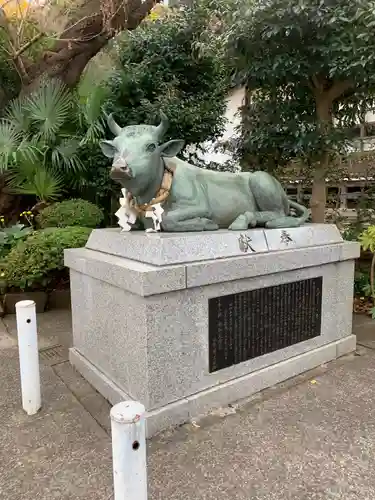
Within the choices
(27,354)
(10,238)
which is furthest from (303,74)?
(10,238)

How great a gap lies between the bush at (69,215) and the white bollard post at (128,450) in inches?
210

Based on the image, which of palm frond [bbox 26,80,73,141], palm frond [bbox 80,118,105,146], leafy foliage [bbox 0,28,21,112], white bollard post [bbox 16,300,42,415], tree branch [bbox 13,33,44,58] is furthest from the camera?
leafy foliage [bbox 0,28,21,112]

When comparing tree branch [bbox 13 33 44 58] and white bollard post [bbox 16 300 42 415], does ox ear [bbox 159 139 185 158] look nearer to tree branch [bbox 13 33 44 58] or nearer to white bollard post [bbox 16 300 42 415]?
white bollard post [bbox 16 300 42 415]

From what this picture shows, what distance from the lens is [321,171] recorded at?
6.05 m

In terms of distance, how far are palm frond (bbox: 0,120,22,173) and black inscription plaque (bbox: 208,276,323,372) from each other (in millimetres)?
5140

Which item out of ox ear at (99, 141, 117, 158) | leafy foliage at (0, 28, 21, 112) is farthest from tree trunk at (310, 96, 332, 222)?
leafy foliage at (0, 28, 21, 112)

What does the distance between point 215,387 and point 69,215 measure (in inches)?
177

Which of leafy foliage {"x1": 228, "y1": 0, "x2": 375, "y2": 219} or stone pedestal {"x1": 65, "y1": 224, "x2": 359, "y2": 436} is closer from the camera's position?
stone pedestal {"x1": 65, "y1": 224, "x2": 359, "y2": 436}

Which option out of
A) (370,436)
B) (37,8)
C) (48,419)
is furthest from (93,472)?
(37,8)

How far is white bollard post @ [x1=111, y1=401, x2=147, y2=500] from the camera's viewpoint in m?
1.65

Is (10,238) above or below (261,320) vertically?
above

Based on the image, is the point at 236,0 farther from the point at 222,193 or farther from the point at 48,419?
the point at 48,419

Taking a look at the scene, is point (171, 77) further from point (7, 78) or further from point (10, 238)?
point (10, 238)

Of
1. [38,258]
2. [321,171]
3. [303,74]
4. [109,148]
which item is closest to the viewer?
[109,148]
